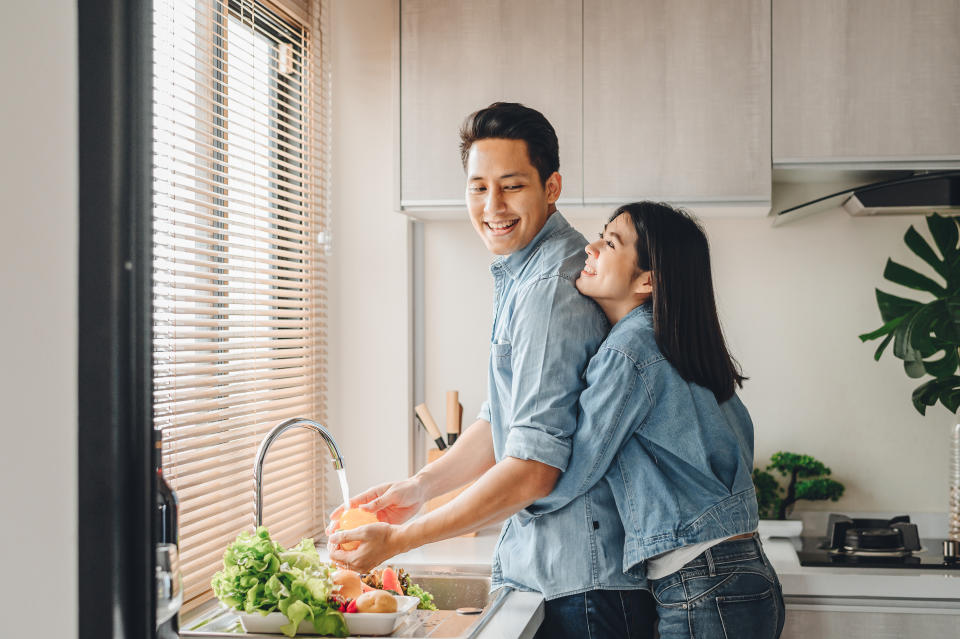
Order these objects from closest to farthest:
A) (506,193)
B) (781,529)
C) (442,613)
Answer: (506,193) < (442,613) < (781,529)

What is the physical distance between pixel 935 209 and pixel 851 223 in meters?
0.24

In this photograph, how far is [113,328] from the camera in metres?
0.48

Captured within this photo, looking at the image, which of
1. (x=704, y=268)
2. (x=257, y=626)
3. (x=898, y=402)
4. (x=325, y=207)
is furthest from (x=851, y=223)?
(x=257, y=626)

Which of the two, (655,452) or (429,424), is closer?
(655,452)

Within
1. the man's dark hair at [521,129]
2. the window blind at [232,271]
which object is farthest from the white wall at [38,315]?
the man's dark hair at [521,129]

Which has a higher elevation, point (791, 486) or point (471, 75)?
point (471, 75)

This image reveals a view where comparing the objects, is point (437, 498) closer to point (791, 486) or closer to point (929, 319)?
point (791, 486)

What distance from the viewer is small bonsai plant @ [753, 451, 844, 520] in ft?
7.92

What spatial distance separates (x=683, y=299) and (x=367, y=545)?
25.1 inches

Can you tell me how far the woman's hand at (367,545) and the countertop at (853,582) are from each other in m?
0.63

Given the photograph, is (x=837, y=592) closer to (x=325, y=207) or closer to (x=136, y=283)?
(x=325, y=207)

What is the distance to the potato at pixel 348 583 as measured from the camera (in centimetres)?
152

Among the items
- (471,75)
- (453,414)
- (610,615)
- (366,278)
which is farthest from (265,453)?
(471,75)

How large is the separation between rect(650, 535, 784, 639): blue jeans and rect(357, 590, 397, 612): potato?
45cm
